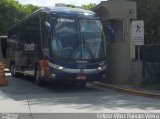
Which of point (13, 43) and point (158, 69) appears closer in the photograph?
point (158, 69)

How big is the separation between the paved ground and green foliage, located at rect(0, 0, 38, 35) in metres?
43.3

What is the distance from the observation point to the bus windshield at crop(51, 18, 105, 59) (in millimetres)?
19516

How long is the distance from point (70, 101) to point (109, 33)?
635 centimetres

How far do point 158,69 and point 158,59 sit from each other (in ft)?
1.49

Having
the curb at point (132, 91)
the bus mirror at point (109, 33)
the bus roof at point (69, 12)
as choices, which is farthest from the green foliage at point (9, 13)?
the curb at point (132, 91)

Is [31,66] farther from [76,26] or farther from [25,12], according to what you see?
[25,12]

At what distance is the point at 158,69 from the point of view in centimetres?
2106

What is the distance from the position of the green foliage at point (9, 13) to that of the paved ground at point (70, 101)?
43313 mm

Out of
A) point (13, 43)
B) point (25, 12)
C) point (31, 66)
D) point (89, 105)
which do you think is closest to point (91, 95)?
point (89, 105)

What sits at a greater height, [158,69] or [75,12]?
[75,12]

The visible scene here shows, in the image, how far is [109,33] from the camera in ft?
70.6

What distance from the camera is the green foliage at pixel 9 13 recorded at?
208ft

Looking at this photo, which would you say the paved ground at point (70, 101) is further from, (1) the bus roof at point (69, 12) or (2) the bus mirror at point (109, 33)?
(1) the bus roof at point (69, 12)

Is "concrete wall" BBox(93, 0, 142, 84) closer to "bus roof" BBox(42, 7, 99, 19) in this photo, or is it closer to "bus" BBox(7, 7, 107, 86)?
"bus" BBox(7, 7, 107, 86)
